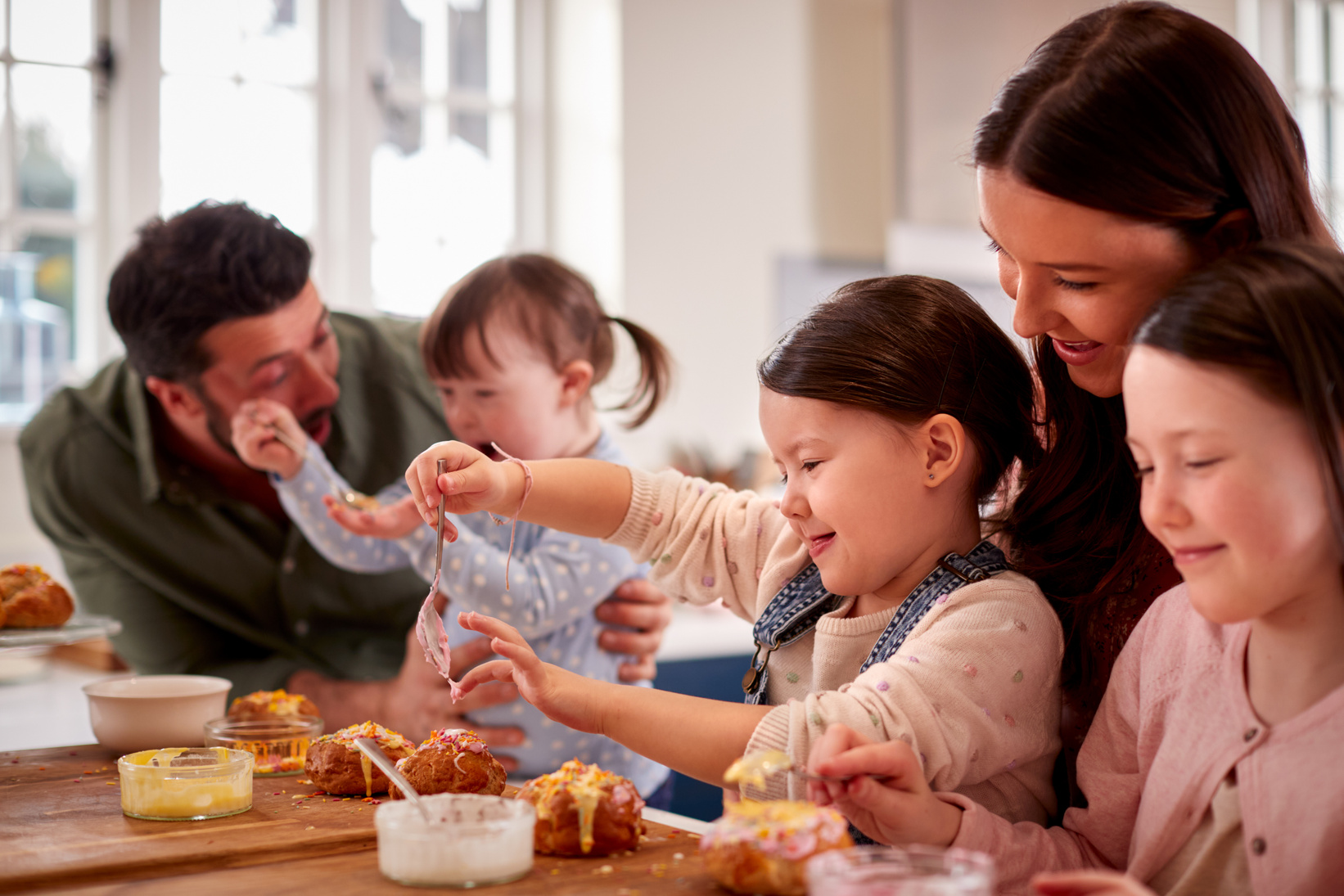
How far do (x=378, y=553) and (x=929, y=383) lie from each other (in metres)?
1.01

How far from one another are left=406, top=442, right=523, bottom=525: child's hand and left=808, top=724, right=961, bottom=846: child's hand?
44 centimetres

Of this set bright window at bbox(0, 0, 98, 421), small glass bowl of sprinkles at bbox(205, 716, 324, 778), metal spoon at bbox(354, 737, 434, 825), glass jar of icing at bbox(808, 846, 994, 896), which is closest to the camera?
glass jar of icing at bbox(808, 846, 994, 896)

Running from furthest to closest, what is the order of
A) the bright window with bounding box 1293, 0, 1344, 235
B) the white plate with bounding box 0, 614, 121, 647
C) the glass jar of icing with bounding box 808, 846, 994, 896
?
1. the bright window with bounding box 1293, 0, 1344, 235
2. the white plate with bounding box 0, 614, 121, 647
3. the glass jar of icing with bounding box 808, 846, 994, 896

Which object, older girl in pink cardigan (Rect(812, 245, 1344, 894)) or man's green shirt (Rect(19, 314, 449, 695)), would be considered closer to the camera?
older girl in pink cardigan (Rect(812, 245, 1344, 894))

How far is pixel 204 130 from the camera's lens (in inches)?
147

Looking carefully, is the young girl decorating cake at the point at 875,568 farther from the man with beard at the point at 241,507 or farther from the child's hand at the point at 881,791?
the man with beard at the point at 241,507

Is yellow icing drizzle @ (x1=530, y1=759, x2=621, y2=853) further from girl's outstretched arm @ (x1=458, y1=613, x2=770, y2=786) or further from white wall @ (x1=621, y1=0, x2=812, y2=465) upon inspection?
white wall @ (x1=621, y1=0, x2=812, y2=465)

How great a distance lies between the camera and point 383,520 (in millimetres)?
1610

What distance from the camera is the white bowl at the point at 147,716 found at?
1274 mm

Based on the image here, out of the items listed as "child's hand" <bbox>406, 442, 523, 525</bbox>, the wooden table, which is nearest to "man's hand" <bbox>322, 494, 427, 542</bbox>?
"child's hand" <bbox>406, 442, 523, 525</bbox>

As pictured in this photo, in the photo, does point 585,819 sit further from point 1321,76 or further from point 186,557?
point 1321,76

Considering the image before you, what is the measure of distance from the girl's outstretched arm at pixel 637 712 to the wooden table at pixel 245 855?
0.22ft

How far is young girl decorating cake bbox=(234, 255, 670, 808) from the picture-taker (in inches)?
64.8

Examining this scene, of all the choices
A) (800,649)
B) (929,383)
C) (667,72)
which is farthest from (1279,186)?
(667,72)
